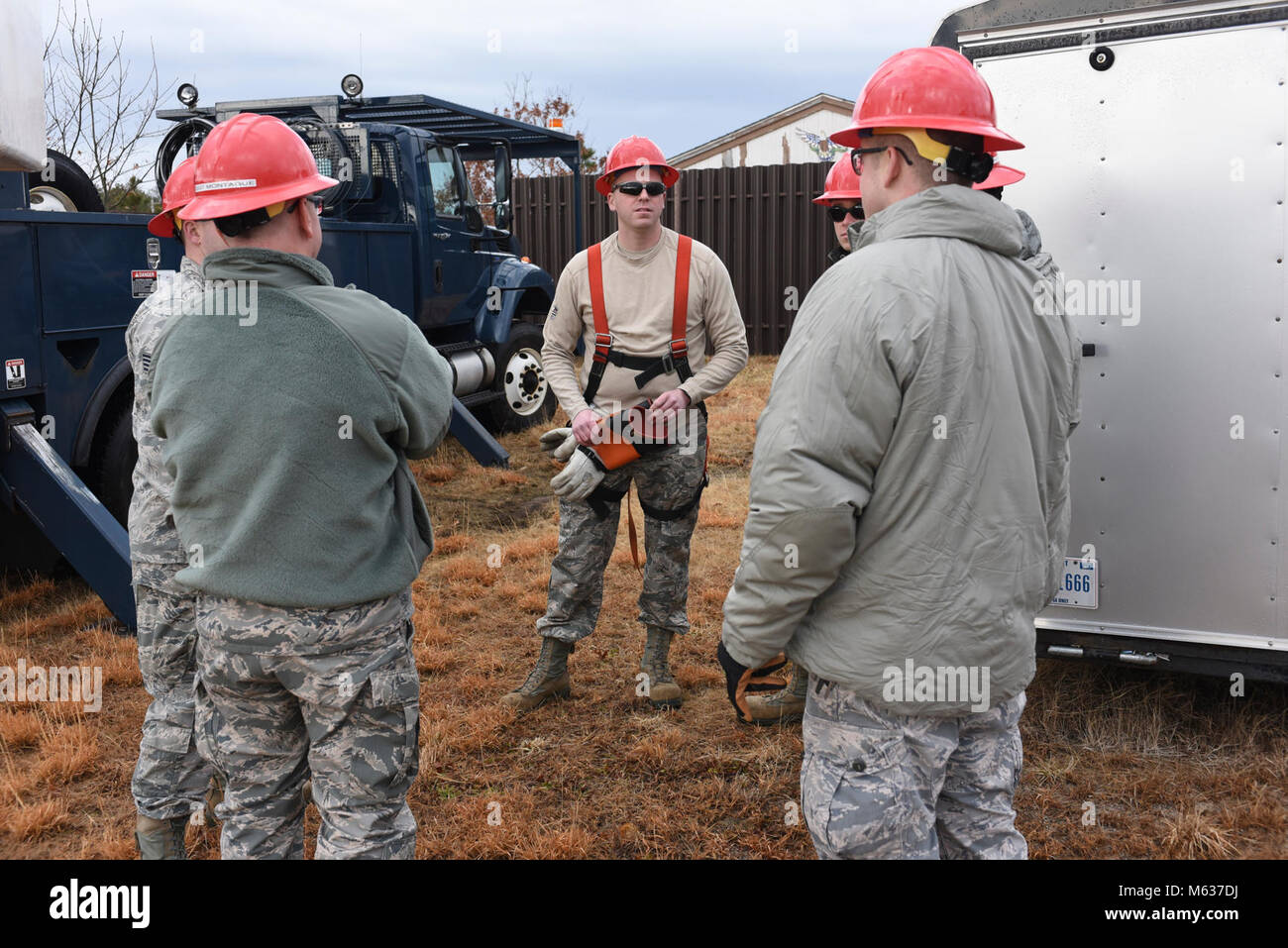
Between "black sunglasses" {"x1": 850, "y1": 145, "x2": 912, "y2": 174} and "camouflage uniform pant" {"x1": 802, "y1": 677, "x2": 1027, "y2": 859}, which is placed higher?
"black sunglasses" {"x1": 850, "y1": 145, "x2": 912, "y2": 174}

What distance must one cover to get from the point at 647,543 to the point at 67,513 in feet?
8.56

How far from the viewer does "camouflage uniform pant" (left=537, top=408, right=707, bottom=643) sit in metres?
4.20

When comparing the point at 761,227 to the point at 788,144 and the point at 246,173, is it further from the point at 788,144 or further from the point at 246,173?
the point at 246,173

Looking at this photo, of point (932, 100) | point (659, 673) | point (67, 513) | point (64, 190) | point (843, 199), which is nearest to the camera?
point (932, 100)

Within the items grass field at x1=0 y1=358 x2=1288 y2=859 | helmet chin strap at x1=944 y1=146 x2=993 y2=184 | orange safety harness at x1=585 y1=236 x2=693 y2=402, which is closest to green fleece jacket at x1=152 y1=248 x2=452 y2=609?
helmet chin strap at x1=944 y1=146 x2=993 y2=184

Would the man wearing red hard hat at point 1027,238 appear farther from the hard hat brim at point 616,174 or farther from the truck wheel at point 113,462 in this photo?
the truck wheel at point 113,462

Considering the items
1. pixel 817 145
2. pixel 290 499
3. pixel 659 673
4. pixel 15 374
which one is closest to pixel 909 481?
pixel 290 499

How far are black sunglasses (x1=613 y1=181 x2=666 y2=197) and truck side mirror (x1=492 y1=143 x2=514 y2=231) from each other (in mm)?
6386

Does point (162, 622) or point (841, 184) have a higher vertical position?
point (841, 184)

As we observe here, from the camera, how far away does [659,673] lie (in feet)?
14.7

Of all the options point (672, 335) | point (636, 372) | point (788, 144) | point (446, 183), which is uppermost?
point (788, 144)

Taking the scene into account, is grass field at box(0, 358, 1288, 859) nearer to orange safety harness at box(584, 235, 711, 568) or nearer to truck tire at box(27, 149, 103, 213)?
orange safety harness at box(584, 235, 711, 568)

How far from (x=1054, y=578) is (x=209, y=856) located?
2.61 meters
